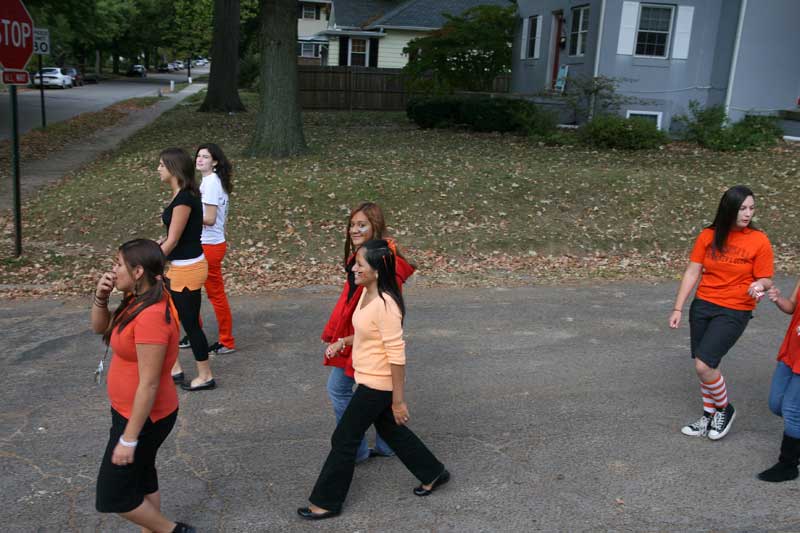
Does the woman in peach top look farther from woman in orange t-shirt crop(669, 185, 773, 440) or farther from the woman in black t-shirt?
woman in orange t-shirt crop(669, 185, 773, 440)

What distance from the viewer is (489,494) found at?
13.5 feet

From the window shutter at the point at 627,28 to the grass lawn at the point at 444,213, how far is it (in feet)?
16.7

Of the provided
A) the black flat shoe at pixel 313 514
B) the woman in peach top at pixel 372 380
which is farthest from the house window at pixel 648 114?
the black flat shoe at pixel 313 514

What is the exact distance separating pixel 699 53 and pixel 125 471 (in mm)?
19573

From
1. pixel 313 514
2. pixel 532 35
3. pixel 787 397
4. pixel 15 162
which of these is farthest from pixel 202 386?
pixel 532 35

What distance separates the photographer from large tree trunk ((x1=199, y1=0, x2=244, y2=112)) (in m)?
27.2

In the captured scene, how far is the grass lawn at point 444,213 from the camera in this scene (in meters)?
9.33

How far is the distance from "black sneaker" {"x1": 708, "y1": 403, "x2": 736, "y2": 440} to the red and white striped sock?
0.16 ft

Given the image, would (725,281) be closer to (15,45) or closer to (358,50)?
(15,45)

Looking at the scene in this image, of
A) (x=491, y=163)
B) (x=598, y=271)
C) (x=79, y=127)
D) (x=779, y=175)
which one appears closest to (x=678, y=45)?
(x=779, y=175)

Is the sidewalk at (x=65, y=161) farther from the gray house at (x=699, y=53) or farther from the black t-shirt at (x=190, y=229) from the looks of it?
the gray house at (x=699, y=53)

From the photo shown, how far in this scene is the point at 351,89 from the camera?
31375mm

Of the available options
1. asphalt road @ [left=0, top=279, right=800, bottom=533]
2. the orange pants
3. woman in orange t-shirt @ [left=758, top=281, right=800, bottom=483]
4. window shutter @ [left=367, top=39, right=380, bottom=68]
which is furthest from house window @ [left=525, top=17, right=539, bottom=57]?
woman in orange t-shirt @ [left=758, top=281, right=800, bottom=483]

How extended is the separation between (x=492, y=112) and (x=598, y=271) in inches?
431
